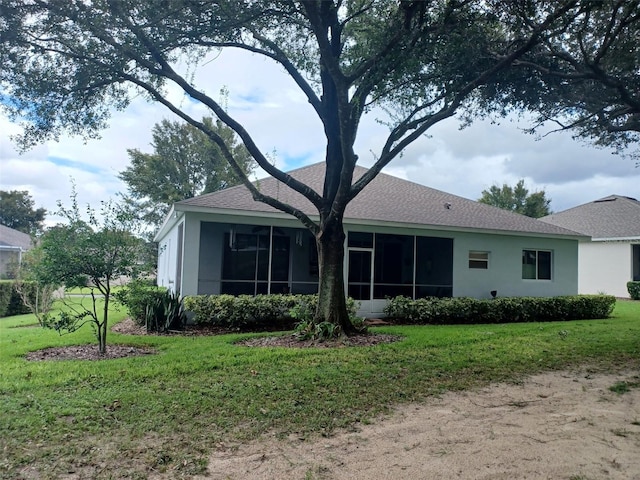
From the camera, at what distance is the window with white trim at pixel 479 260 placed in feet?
50.7

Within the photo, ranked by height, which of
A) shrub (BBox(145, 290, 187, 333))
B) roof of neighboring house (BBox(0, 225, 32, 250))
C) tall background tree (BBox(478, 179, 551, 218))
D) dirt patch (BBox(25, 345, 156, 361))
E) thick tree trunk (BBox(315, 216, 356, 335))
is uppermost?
tall background tree (BBox(478, 179, 551, 218))

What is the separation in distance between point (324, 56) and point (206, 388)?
6.05 meters

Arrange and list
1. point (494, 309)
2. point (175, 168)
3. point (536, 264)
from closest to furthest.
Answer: point (494, 309), point (536, 264), point (175, 168)

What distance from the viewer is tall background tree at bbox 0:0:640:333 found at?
7.98 metres

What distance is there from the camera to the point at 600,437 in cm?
445

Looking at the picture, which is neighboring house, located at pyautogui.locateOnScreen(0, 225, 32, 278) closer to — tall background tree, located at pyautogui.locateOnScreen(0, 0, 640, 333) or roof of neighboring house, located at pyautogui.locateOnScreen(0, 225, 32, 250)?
roof of neighboring house, located at pyautogui.locateOnScreen(0, 225, 32, 250)

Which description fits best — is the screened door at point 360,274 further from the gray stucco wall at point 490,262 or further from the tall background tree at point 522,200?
the tall background tree at point 522,200

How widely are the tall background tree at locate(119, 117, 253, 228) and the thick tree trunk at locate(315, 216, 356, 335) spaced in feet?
78.9

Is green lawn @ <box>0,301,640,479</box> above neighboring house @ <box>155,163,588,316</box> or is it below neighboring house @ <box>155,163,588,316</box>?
below

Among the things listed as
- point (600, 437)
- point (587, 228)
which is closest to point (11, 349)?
point (600, 437)

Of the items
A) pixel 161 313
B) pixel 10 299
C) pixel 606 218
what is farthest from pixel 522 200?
pixel 10 299

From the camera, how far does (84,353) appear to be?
318 inches

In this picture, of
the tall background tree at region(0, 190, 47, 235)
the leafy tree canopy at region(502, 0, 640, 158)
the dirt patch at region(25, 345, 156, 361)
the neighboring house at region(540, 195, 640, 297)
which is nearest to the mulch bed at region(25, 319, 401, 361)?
the dirt patch at region(25, 345, 156, 361)

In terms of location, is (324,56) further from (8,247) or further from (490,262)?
(8,247)
